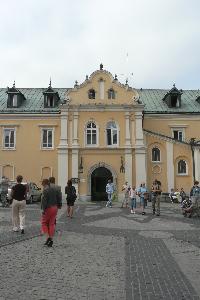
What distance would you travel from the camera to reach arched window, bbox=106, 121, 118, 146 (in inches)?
1453

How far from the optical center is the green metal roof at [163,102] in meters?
40.8

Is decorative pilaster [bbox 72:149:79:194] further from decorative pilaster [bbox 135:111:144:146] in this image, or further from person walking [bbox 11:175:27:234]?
person walking [bbox 11:175:27:234]

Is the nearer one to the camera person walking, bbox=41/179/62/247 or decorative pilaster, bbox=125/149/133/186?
person walking, bbox=41/179/62/247

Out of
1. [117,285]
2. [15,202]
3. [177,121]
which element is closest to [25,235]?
[15,202]

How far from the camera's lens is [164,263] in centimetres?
897

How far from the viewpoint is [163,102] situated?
42.9 metres

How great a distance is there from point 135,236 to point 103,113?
24.5 meters

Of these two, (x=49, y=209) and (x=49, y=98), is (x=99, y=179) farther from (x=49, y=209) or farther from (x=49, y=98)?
(x=49, y=209)

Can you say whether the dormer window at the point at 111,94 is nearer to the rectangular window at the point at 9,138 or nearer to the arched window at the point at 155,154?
the arched window at the point at 155,154

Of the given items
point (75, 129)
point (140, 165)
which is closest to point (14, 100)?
point (75, 129)

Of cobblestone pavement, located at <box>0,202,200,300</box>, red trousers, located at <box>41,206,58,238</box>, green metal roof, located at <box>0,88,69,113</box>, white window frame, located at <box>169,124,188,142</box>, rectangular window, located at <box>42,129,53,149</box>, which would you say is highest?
green metal roof, located at <box>0,88,69,113</box>

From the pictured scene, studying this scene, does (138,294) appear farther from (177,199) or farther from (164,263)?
(177,199)

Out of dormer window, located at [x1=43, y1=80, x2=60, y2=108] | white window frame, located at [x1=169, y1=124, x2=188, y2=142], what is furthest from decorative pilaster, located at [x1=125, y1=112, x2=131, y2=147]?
dormer window, located at [x1=43, y1=80, x2=60, y2=108]

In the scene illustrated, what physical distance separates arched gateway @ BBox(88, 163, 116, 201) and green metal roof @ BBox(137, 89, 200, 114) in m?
8.05
